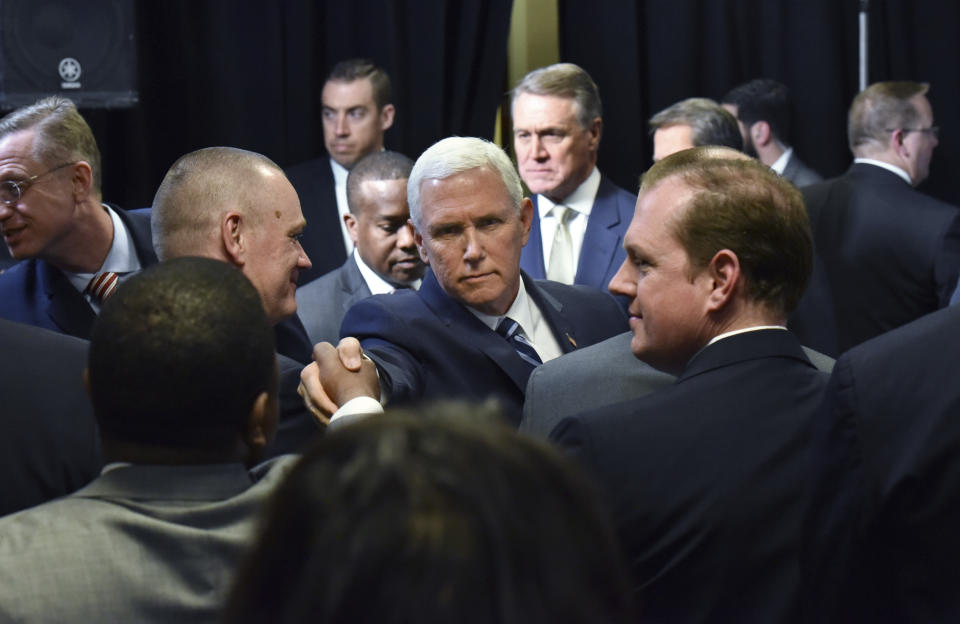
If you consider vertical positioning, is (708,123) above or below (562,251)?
above

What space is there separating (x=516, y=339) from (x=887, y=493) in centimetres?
120

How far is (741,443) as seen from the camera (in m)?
1.57

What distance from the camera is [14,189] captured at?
296 centimetres

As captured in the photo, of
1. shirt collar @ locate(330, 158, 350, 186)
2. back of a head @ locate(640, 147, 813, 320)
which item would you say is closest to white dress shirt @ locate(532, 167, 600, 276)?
shirt collar @ locate(330, 158, 350, 186)

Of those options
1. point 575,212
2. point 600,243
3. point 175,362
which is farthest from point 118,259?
point 175,362

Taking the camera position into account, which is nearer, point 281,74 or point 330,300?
point 330,300

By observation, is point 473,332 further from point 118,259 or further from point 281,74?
point 281,74

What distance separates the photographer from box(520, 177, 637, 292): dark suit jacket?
12.9 feet

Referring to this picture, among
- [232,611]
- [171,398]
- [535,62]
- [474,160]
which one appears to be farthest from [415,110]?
[232,611]

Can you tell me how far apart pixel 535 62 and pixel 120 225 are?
8.88 feet

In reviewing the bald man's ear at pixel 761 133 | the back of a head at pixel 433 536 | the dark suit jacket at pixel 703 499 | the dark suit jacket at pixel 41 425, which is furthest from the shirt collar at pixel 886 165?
the back of a head at pixel 433 536

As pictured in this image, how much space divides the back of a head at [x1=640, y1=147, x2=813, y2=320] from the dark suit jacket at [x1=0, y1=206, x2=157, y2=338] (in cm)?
153

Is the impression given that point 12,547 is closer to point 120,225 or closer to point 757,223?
point 757,223

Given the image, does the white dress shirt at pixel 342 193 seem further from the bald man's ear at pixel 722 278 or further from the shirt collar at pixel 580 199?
the bald man's ear at pixel 722 278
